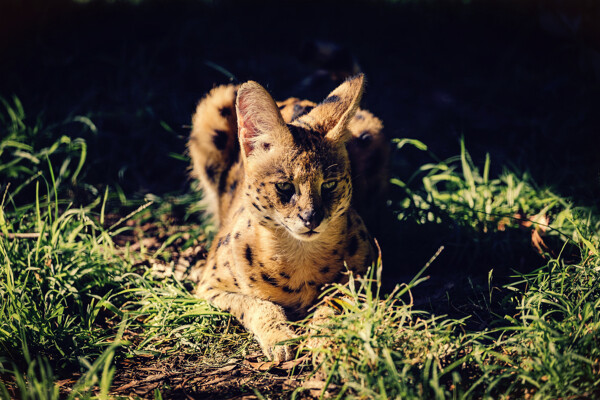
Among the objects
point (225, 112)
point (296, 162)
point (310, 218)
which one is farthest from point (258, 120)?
point (225, 112)

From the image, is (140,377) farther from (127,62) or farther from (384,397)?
(127,62)

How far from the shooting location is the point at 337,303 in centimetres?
312

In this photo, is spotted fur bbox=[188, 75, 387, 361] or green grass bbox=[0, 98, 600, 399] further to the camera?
spotted fur bbox=[188, 75, 387, 361]

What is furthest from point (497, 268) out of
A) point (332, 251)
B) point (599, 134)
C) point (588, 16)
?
point (588, 16)

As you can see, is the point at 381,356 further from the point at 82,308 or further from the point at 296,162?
the point at 82,308

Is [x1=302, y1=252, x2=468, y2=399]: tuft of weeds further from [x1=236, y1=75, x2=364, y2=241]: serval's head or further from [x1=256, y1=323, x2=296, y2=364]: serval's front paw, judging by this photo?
[x1=236, y1=75, x2=364, y2=241]: serval's head

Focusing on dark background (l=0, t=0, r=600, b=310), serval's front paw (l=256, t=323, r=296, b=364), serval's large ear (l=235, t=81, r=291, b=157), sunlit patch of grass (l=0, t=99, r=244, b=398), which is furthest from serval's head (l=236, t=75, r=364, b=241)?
dark background (l=0, t=0, r=600, b=310)

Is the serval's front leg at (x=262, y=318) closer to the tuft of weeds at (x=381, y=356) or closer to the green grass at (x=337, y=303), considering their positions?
the green grass at (x=337, y=303)

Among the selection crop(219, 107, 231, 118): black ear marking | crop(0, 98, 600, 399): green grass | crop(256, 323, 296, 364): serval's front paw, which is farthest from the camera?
crop(219, 107, 231, 118): black ear marking

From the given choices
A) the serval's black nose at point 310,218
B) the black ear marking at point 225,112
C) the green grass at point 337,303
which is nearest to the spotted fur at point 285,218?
the serval's black nose at point 310,218

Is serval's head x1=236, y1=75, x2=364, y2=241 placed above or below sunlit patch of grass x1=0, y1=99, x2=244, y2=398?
above

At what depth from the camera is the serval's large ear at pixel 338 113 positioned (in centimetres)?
282

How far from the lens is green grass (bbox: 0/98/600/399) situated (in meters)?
2.32

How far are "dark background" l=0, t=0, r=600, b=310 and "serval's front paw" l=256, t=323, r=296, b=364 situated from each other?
1750 mm
